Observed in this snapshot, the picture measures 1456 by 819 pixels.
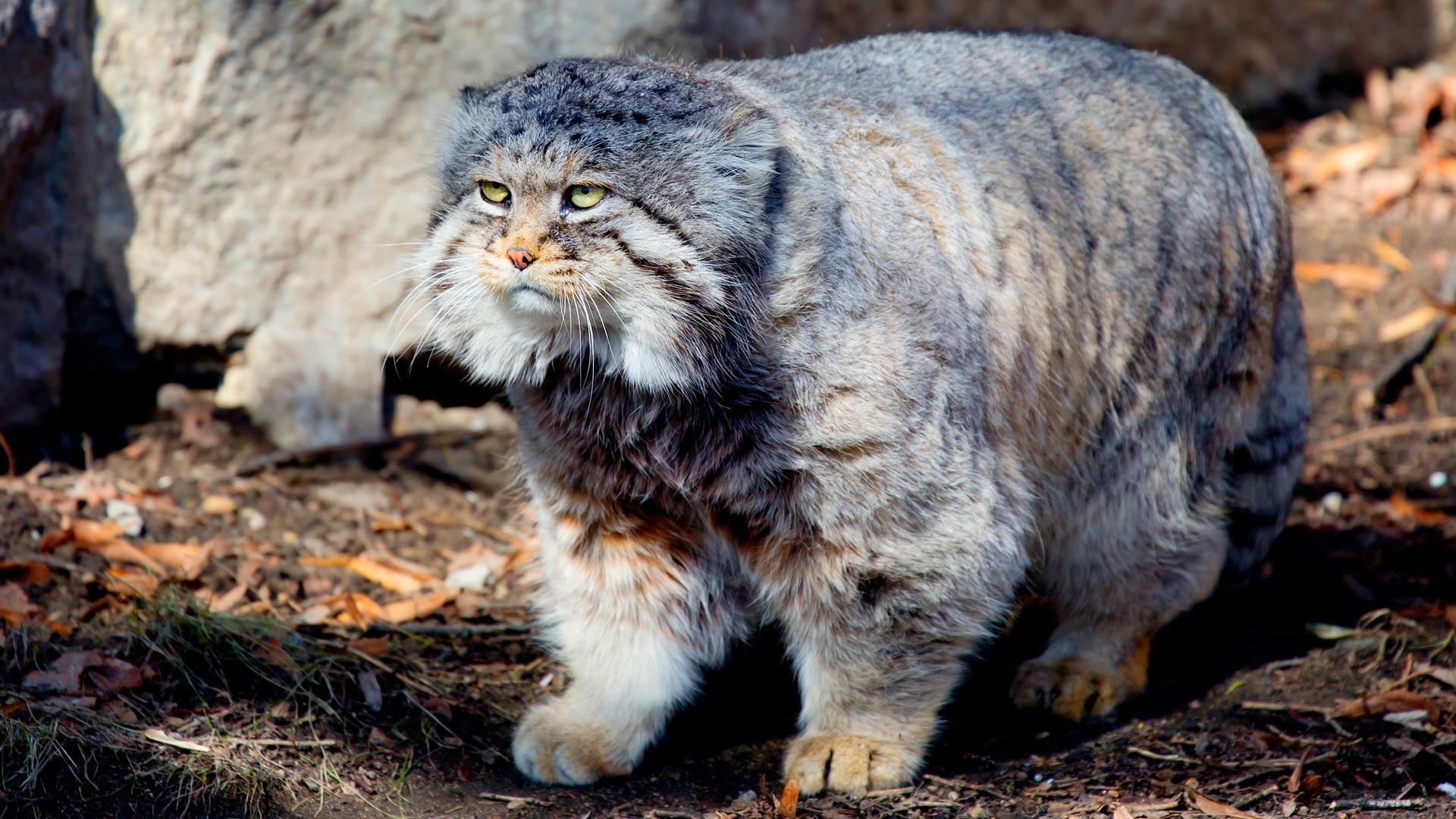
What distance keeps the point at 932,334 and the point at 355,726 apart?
1.81 m

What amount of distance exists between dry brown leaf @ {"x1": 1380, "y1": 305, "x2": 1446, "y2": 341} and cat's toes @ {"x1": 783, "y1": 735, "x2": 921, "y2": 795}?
3659 mm

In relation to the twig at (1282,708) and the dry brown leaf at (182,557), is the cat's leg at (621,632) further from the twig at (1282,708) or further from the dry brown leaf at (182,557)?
the twig at (1282,708)

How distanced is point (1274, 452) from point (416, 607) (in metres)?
2.78

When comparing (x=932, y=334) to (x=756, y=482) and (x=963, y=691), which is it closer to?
(x=756, y=482)

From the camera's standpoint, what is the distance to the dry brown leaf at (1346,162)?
6816mm

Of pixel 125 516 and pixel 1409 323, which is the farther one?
pixel 1409 323

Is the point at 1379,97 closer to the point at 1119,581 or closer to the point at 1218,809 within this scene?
the point at 1119,581

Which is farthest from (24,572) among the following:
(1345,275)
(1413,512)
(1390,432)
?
(1345,275)

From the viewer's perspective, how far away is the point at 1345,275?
6.20 meters

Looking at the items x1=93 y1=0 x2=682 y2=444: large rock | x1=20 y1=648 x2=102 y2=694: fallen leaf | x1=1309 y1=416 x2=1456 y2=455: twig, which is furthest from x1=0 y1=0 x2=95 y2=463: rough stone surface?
x1=1309 y1=416 x2=1456 y2=455: twig

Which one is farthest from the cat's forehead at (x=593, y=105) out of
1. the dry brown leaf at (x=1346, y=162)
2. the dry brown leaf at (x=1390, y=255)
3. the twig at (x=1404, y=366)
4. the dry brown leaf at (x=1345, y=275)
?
the dry brown leaf at (x=1346, y=162)

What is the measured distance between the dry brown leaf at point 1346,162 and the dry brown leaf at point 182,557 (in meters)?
5.74

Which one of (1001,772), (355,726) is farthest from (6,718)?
(1001,772)

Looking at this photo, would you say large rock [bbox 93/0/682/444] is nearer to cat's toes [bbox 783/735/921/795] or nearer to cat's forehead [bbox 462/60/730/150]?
cat's forehead [bbox 462/60/730/150]
